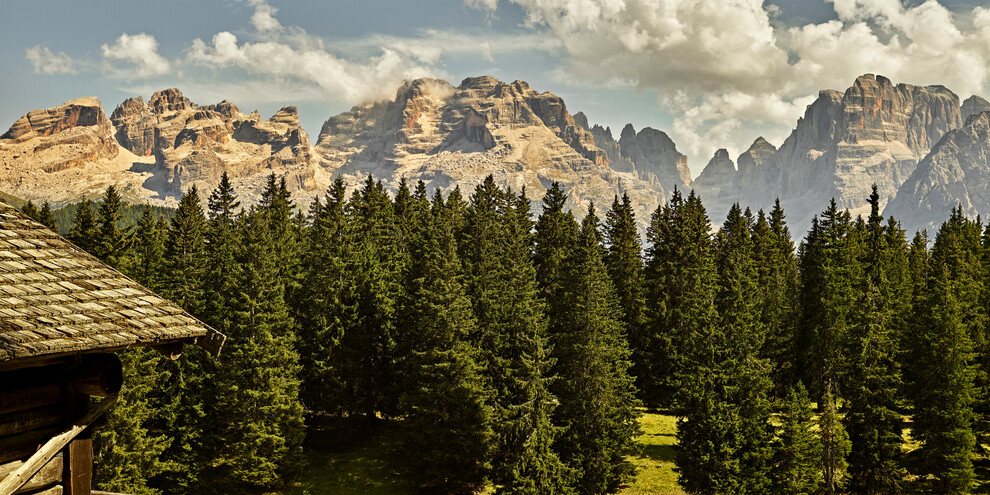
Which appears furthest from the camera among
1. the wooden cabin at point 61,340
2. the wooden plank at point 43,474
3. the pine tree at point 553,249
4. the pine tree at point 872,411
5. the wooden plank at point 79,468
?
the pine tree at point 553,249

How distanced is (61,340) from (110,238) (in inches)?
1531

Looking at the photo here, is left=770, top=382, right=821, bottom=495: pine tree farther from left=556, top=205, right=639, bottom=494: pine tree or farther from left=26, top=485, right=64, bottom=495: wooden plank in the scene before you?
left=26, top=485, right=64, bottom=495: wooden plank

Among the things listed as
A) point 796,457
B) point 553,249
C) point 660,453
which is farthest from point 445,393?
point 796,457

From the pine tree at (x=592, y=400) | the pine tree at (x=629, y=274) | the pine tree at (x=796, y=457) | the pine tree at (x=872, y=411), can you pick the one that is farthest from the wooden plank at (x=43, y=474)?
the pine tree at (x=629, y=274)

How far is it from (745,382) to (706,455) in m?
5.01

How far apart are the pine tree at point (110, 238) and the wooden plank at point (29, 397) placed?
110 feet

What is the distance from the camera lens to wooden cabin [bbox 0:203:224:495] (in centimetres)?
575

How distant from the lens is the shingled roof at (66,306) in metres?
5.43

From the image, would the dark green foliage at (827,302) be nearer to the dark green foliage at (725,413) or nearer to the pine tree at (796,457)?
the pine tree at (796,457)

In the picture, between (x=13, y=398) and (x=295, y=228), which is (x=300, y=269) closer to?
(x=295, y=228)

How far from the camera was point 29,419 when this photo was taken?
6.53 meters

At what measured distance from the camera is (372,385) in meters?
47.0

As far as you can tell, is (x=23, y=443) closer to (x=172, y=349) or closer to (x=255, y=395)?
(x=172, y=349)

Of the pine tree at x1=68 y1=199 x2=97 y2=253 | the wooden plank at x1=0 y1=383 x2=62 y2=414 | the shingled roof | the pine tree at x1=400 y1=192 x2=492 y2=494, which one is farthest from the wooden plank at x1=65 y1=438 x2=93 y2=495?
the pine tree at x1=68 y1=199 x2=97 y2=253
